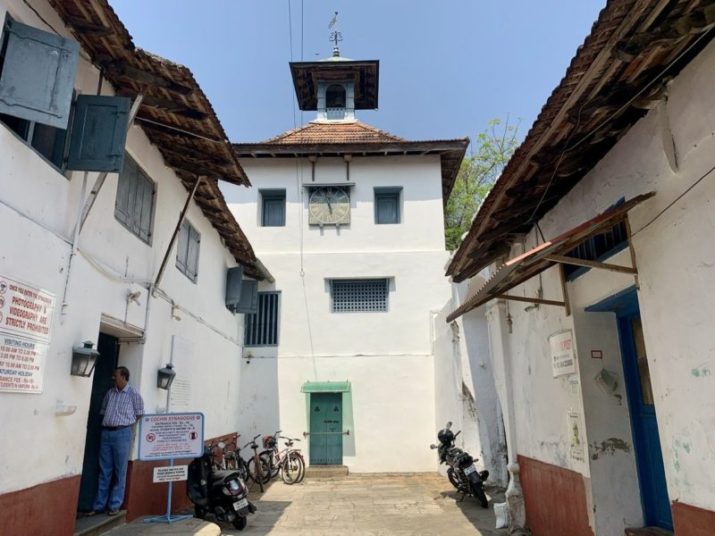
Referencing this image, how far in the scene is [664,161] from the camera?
3.52m

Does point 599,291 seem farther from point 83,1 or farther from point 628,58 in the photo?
point 83,1

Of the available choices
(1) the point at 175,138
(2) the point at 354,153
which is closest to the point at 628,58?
(1) the point at 175,138

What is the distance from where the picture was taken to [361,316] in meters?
12.9

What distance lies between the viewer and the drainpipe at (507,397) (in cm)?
647

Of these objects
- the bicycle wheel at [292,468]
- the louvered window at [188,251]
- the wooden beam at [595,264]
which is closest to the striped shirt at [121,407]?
the louvered window at [188,251]

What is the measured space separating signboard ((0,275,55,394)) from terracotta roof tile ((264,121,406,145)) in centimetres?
1133

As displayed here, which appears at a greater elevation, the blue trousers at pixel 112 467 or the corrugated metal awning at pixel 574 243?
the corrugated metal awning at pixel 574 243

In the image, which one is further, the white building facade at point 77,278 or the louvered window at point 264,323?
the louvered window at point 264,323

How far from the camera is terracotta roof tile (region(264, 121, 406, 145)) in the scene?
1517 cm

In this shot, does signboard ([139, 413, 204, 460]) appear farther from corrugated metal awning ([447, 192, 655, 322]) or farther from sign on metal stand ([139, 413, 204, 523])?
corrugated metal awning ([447, 192, 655, 322])

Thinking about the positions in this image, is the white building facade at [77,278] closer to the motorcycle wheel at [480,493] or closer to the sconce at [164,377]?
the sconce at [164,377]

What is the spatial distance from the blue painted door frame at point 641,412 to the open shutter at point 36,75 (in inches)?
184

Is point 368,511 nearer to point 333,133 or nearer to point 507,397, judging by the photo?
point 507,397

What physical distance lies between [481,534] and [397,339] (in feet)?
21.1
